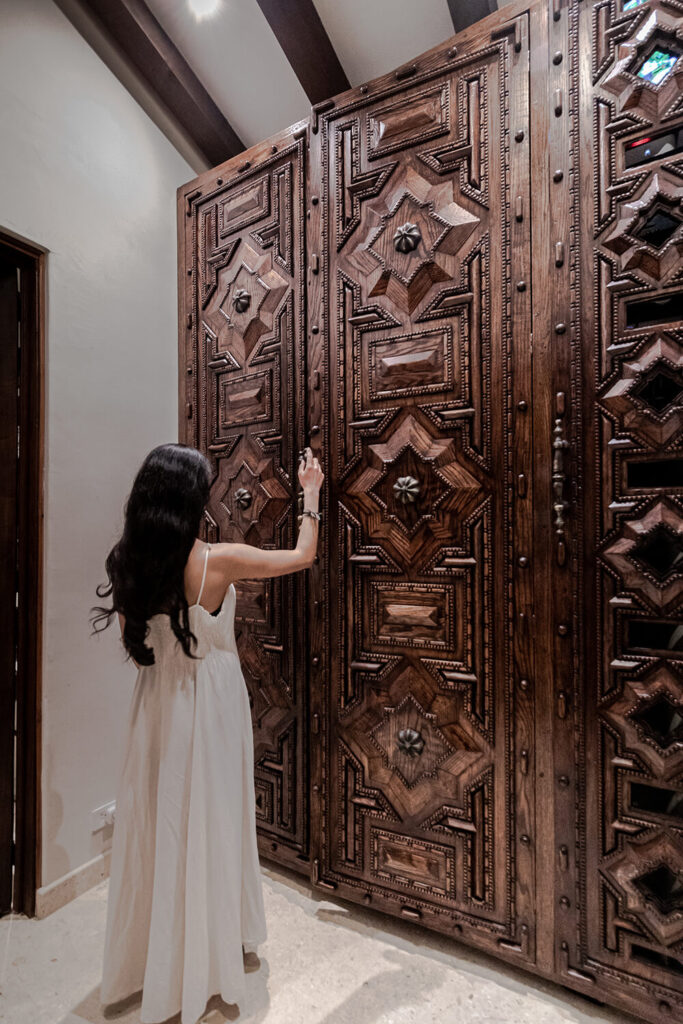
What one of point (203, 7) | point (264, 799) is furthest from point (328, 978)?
point (203, 7)

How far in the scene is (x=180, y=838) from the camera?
4.42 ft

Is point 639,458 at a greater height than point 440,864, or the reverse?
point 639,458

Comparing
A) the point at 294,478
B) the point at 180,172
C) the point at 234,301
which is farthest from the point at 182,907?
the point at 180,172

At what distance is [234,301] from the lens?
2150 millimetres

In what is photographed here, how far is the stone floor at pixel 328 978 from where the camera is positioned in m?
1.43

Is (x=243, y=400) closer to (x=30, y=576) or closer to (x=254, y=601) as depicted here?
(x=254, y=601)

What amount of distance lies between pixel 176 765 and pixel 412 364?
4.51 ft

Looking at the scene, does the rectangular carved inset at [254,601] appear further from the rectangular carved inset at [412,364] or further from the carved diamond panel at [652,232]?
the carved diamond panel at [652,232]

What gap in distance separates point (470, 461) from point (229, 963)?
5.03 feet

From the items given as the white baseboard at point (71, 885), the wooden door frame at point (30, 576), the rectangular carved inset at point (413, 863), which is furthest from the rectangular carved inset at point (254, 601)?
the white baseboard at point (71, 885)

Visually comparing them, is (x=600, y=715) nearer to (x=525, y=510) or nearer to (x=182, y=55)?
(x=525, y=510)

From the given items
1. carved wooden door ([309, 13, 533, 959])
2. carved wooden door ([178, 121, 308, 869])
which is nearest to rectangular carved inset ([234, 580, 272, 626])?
carved wooden door ([178, 121, 308, 869])

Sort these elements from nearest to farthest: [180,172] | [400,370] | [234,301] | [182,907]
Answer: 1. [182,907]
2. [400,370]
3. [234,301]
4. [180,172]

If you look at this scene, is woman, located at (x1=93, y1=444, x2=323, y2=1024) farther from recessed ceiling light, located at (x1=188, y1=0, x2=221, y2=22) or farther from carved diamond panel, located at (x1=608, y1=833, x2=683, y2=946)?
recessed ceiling light, located at (x1=188, y1=0, x2=221, y2=22)
